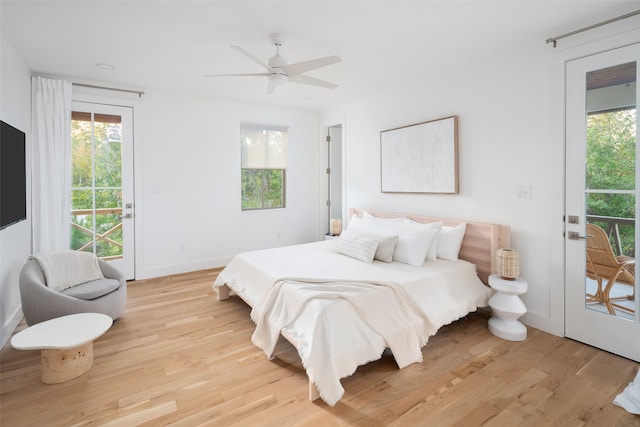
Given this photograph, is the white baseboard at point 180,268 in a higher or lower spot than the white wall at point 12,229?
lower

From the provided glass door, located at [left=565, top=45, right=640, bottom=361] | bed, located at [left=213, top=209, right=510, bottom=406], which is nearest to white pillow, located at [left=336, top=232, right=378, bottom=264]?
bed, located at [left=213, top=209, right=510, bottom=406]

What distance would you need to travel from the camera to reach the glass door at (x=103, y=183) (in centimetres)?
388

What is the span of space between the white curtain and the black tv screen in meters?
0.70

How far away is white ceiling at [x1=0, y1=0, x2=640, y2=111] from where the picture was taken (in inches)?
90.0

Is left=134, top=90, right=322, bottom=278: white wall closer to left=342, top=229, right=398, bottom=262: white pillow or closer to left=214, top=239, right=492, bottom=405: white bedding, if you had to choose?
left=214, top=239, right=492, bottom=405: white bedding

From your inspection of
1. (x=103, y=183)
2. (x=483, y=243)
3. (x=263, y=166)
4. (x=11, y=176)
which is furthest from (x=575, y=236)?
(x=103, y=183)

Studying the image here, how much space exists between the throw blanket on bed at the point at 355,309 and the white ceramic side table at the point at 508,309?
0.72 m

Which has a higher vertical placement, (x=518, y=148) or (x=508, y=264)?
(x=518, y=148)

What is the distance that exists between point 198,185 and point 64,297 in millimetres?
2423

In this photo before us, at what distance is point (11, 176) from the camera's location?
2543 millimetres

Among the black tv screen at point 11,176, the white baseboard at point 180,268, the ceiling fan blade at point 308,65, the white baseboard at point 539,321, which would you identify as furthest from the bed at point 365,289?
the black tv screen at point 11,176

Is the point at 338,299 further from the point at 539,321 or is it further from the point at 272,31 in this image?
the point at 272,31

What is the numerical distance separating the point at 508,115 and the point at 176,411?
3.58 metres

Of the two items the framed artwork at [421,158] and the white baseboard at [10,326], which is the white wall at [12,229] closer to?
the white baseboard at [10,326]
